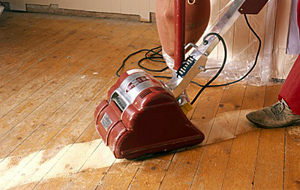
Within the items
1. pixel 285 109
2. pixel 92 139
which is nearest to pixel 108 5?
pixel 92 139

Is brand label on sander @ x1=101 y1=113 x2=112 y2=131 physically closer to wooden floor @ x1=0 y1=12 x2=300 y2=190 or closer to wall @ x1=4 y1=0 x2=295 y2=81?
wooden floor @ x1=0 y1=12 x2=300 y2=190

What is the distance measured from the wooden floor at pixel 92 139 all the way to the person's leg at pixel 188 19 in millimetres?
344

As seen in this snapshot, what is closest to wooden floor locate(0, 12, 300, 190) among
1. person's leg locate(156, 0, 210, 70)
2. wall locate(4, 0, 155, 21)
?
person's leg locate(156, 0, 210, 70)

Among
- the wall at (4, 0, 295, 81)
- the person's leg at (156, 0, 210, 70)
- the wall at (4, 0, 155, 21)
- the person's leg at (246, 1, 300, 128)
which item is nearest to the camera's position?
the person's leg at (246, 1, 300, 128)

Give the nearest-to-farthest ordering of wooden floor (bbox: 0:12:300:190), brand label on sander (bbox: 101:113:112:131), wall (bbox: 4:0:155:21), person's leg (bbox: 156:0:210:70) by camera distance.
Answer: wooden floor (bbox: 0:12:300:190) → brand label on sander (bbox: 101:113:112:131) → person's leg (bbox: 156:0:210:70) → wall (bbox: 4:0:155:21)

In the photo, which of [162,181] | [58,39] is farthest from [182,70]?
[58,39]

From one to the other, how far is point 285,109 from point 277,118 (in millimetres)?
57

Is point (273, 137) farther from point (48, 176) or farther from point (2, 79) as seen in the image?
point (2, 79)

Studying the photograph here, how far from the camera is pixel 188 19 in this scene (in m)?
2.00

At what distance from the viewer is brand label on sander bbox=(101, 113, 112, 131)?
1656mm

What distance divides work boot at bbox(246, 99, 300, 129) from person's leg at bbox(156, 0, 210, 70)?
0.52 metres

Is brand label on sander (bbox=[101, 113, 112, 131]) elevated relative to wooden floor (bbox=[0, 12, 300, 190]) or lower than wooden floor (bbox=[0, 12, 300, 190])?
elevated

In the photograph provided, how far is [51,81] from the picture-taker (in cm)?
241

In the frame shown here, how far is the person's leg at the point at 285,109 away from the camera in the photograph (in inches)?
69.2
